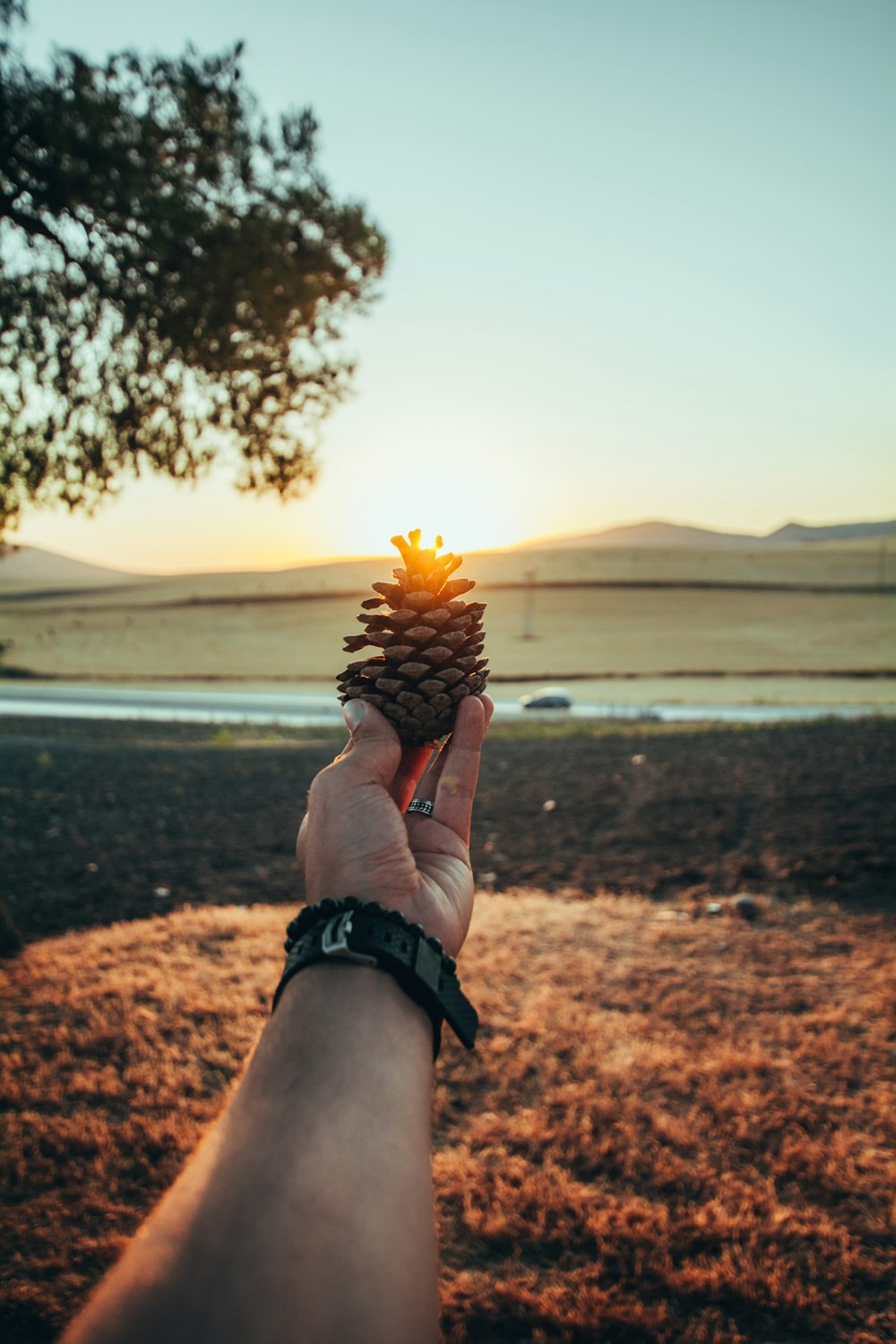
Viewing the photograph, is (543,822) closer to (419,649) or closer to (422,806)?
(422,806)

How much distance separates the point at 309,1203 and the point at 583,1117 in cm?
288

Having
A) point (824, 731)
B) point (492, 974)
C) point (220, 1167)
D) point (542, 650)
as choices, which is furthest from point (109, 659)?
point (220, 1167)

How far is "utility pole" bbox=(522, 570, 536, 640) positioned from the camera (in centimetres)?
5169

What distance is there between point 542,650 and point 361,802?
44.3m

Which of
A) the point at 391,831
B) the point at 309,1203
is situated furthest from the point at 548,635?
the point at 309,1203

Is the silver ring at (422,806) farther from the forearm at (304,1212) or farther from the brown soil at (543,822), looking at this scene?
the brown soil at (543,822)

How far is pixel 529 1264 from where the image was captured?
9.32 feet

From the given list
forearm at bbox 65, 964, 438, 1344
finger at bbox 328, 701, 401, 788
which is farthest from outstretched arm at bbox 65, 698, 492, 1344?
finger at bbox 328, 701, 401, 788

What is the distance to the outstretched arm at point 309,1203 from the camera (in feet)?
3.28

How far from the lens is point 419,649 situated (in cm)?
213

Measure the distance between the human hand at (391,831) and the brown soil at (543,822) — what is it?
4794 mm

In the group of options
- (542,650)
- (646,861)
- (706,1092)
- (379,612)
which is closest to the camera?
(379,612)

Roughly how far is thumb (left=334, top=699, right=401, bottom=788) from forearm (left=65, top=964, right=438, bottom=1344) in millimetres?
626

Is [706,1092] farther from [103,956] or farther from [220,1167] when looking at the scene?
[103,956]
